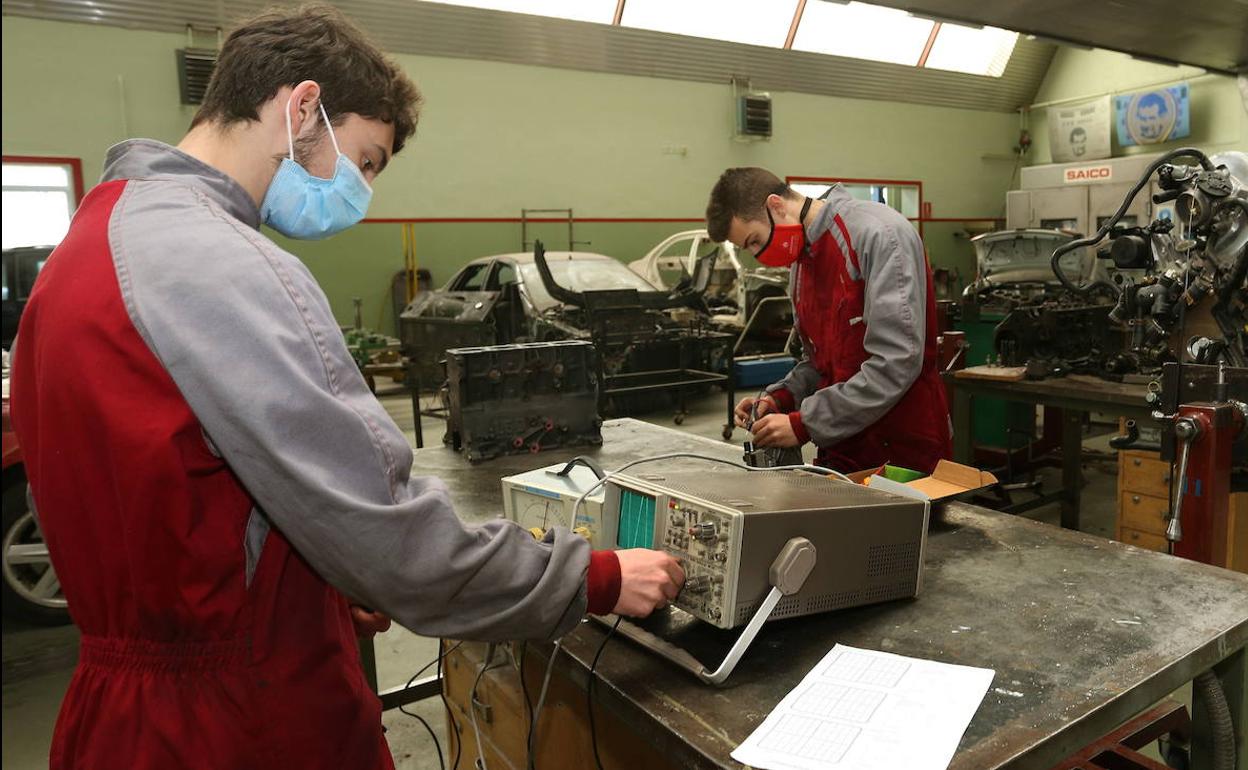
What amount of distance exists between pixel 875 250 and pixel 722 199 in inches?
18.8

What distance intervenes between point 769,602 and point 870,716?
0.19 meters

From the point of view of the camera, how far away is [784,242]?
238 centimetres

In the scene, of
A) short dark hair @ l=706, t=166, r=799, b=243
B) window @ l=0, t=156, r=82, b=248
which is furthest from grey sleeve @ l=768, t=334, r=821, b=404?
window @ l=0, t=156, r=82, b=248

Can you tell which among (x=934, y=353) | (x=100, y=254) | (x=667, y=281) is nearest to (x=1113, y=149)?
(x=667, y=281)

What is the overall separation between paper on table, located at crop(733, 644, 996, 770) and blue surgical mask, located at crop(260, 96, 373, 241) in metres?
0.91

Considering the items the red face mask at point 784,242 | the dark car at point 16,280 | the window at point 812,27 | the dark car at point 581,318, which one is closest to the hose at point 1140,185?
the red face mask at point 784,242

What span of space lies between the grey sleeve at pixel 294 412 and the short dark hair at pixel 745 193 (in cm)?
161

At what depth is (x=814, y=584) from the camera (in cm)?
127

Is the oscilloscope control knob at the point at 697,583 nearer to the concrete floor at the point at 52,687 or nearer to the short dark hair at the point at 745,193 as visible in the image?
the concrete floor at the point at 52,687

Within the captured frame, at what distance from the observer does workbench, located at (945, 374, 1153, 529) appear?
3277 mm

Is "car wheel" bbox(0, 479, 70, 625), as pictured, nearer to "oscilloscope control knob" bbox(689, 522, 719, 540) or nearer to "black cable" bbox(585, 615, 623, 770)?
"black cable" bbox(585, 615, 623, 770)

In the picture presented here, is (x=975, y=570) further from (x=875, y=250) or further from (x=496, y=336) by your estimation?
(x=496, y=336)

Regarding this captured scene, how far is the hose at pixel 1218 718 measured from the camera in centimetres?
143

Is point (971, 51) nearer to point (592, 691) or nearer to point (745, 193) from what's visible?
point (745, 193)
